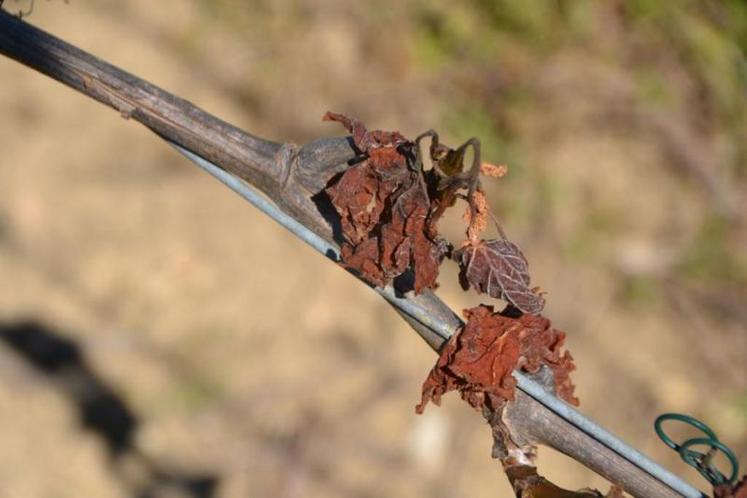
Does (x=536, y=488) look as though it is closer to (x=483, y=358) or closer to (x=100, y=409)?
(x=483, y=358)

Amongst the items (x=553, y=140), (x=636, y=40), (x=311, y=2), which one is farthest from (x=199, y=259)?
(x=636, y=40)

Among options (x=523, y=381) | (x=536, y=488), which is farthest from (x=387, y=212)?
(x=536, y=488)

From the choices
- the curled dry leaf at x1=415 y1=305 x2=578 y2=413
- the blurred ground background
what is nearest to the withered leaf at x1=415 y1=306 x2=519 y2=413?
the curled dry leaf at x1=415 y1=305 x2=578 y2=413

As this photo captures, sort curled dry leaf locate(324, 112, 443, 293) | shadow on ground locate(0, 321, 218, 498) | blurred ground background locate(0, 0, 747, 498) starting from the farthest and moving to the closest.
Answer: blurred ground background locate(0, 0, 747, 498) < shadow on ground locate(0, 321, 218, 498) < curled dry leaf locate(324, 112, 443, 293)

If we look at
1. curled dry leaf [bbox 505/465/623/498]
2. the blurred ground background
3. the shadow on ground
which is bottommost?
curled dry leaf [bbox 505/465/623/498]

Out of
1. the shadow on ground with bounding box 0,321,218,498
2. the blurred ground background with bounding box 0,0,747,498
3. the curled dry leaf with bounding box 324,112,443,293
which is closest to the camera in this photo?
the curled dry leaf with bounding box 324,112,443,293

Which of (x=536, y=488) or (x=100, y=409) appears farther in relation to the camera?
(x=100, y=409)

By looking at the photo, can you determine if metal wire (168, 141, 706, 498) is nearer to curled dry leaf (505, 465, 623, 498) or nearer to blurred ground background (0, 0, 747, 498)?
curled dry leaf (505, 465, 623, 498)
